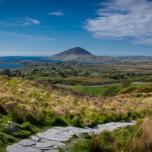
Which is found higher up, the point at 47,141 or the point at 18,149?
the point at 18,149

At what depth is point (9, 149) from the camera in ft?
31.3

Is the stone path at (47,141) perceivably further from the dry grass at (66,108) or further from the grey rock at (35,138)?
the dry grass at (66,108)

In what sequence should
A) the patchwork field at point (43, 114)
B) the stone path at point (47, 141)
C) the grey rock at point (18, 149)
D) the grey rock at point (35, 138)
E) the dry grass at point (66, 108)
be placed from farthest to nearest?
1. the dry grass at point (66, 108)
2. the patchwork field at point (43, 114)
3. the grey rock at point (35, 138)
4. the stone path at point (47, 141)
5. the grey rock at point (18, 149)

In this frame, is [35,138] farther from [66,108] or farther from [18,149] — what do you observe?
[66,108]

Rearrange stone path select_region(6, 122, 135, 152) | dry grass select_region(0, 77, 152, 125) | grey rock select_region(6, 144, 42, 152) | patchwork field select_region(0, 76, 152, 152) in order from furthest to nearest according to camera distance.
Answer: dry grass select_region(0, 77, 152, 125) → patchwork field select_region(0, 76, 152, 152) → stone path select_region(6, 122, 135, 152) → grey rock select_region(6, 144, 42, 152)

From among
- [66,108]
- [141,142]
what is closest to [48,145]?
[141,142]

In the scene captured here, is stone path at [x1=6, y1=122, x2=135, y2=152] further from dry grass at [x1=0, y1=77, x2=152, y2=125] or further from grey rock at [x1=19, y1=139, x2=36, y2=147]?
Answer: dry grass at [x1=0, y1=77, x2=152, y2=125]

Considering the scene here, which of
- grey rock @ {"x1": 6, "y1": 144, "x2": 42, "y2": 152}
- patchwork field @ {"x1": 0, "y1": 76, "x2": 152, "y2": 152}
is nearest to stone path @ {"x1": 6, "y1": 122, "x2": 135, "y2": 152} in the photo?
grey rock @ {"x1": 6, "y1": 144, "x2": 42, "y2": 152}

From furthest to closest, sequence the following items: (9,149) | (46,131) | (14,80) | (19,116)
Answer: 1. (14,80)
2. (19,116)
3. (46,131)
4. (9,149)

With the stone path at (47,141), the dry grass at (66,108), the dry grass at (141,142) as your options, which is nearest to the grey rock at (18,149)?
the stone path at (47,141)

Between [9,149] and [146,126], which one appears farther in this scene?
[146,126]

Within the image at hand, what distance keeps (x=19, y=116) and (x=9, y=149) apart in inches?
164

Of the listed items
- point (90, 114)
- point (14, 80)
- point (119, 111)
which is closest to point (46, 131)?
point (90, 114)

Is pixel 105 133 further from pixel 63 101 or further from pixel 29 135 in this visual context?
pixel 63 101
